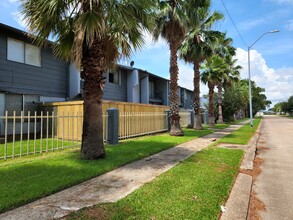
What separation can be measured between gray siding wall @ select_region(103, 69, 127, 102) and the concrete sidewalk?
13268mm

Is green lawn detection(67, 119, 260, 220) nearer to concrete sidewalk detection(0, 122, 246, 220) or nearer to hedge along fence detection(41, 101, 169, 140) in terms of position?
concrete sidewalk detection(0, 122, 246, 220)

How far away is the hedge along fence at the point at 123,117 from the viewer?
12609 millimetres

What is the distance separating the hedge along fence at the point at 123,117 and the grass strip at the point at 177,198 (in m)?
6.45

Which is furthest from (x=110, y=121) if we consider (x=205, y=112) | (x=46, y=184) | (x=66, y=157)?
(x=205, y=112)

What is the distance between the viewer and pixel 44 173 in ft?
20.7

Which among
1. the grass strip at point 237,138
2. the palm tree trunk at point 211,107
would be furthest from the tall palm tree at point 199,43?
the palm tree trunk at point 211,107

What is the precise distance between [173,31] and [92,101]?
9.85m

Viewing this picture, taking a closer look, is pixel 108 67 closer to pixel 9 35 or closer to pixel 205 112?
pixel 9 35

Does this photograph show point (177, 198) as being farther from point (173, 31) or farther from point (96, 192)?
point (173, 31)

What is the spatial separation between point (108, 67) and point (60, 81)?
7689 mm

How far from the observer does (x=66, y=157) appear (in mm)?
8359

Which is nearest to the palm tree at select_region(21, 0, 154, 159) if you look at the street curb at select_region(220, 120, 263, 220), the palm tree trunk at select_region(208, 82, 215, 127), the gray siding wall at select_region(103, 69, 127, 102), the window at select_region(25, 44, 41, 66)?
the street curb at select_region(220, 120, 263, 220)

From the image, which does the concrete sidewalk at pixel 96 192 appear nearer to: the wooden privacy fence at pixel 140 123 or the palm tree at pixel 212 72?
the wooden privacy fence at pixel 140 123

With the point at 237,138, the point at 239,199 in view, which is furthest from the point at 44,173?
the point at 237,138
